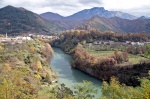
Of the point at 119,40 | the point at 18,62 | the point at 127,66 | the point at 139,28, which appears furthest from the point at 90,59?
the point at 139,28

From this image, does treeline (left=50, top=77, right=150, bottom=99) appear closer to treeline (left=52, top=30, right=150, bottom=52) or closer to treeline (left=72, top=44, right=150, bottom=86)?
treeline (left=72, top=44, right=150, bottom=86)

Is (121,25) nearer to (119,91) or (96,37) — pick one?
(96,37)

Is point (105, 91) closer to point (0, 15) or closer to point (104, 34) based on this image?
point (104, 34)

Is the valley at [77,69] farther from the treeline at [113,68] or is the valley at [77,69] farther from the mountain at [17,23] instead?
the mountain at [17,23]

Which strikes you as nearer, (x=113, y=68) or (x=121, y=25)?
(x=113, y=68)

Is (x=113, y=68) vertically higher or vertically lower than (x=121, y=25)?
lower

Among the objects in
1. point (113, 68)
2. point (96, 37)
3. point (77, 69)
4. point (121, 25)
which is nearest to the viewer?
point (113, 68)

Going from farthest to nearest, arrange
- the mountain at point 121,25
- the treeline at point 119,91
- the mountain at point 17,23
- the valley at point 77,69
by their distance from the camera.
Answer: the mountain at point 121,25, the mountain at point 17,23, the valley at point 77,69, the treeline at point 119,91

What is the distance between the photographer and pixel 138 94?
11.6 m

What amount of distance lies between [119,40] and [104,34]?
7367 millimetres

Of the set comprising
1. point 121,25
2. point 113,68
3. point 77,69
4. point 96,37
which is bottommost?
point 77,69

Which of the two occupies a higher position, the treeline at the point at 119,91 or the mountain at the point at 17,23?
the mountain at the point at 17,23

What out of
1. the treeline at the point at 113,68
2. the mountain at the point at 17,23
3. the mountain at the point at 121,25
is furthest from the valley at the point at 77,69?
the mountain at the point at 121,25

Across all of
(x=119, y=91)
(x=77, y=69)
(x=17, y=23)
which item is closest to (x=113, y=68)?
(x=77, y=69)
